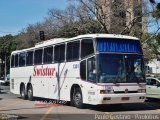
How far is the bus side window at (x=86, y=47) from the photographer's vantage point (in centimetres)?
1926

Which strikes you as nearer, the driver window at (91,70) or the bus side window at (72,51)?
the driver window at (91,70)

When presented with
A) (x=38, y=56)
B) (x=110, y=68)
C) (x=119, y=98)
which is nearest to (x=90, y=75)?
(x=110, y=68)

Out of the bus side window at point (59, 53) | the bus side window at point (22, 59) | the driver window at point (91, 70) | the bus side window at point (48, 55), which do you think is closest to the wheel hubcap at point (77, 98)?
the driver window at point (91, 70)

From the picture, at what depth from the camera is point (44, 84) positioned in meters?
24.8

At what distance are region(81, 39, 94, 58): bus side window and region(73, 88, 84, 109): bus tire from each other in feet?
5.89

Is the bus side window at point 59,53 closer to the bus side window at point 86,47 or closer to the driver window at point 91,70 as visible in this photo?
the bus side window at point 86,47

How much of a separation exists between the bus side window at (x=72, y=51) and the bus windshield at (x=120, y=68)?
204cm

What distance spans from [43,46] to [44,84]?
7.19 feet

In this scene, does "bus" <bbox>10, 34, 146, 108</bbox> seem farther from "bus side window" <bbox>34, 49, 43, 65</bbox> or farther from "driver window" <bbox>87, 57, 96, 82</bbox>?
"bus side window" <bbox>34, 49, 43, 65</bbox>

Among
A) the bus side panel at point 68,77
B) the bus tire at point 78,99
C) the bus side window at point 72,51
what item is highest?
the bus side window at point 72,51

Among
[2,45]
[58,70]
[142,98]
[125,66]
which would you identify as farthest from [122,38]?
[2,45]

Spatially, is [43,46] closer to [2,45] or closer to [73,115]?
[73,115]

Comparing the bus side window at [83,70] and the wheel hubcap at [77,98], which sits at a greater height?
the bus side window at [83,70]

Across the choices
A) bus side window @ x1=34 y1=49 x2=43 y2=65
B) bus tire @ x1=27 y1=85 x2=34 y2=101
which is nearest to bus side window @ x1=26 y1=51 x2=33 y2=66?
bus side window @ x1=34 y1=49 x2=43 y2=65
